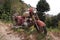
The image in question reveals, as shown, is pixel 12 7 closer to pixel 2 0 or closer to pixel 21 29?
pixel 2 0

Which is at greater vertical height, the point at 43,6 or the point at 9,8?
the point at 9,8

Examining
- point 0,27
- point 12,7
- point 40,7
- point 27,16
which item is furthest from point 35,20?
point 40,7

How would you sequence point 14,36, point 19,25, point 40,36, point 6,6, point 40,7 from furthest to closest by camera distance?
point 40,7
point 6,6
point 19,25
point 14,36
point 40,36

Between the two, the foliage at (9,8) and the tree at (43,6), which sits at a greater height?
the foliage at (9,8)

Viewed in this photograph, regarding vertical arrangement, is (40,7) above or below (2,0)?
below

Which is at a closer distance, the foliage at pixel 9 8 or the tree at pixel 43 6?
the foliage at pixel 9 8

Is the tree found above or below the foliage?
below

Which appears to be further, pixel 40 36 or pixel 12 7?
pixel 12 7

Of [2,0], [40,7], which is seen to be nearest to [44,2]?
[40,7]

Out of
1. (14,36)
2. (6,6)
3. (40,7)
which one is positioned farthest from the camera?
(40,7)

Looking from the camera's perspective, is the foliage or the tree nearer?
the foliage

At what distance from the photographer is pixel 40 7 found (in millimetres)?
15312

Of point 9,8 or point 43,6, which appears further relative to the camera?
point 43,6

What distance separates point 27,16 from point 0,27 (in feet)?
4.22
